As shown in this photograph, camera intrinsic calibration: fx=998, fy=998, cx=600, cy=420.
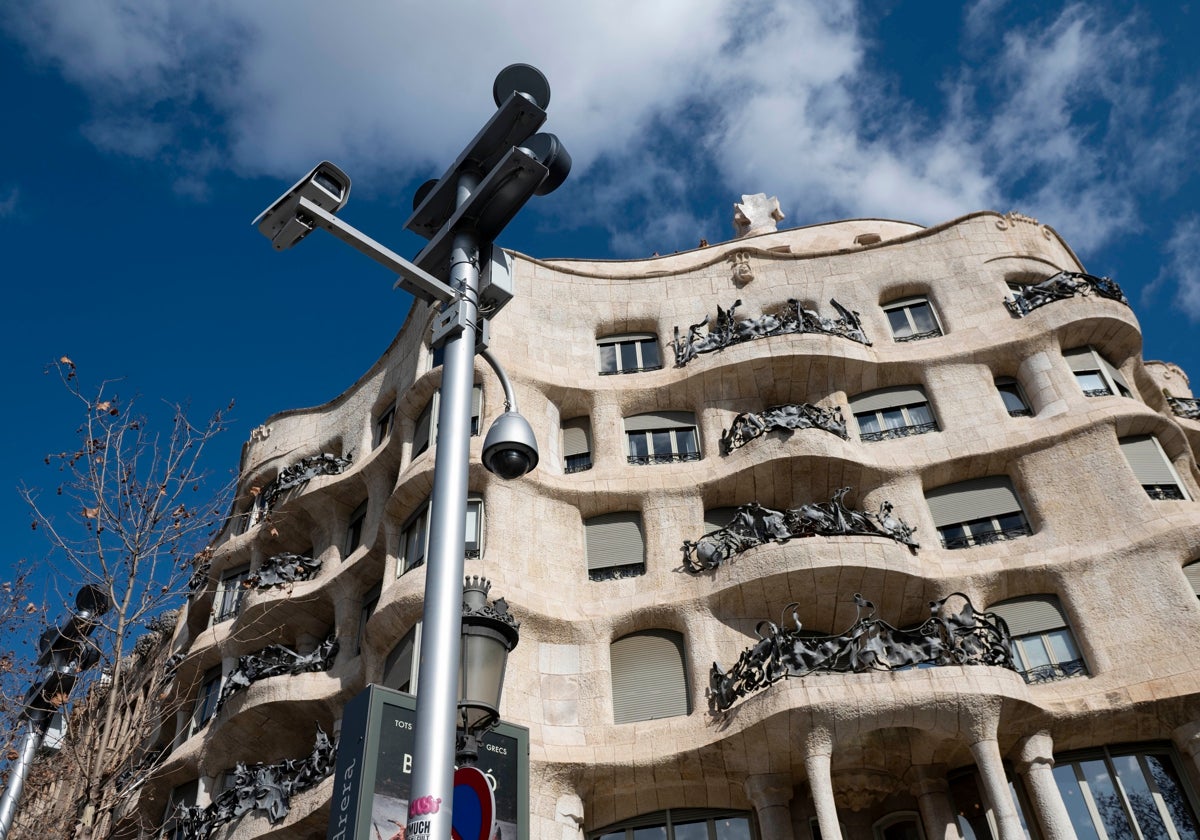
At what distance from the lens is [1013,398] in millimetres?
19359

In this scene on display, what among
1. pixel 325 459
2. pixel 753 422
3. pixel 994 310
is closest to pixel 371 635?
pixel 325 459

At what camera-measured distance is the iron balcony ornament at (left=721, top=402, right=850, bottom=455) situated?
18453 millimetres

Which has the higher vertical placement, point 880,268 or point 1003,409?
point 880,268

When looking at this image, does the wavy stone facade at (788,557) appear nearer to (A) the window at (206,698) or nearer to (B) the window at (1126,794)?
(B) the window at (1126,794)

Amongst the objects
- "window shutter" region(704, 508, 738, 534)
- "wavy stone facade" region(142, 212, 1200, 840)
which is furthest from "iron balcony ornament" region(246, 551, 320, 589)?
"window shutter" region(704, 508, 738, 534)

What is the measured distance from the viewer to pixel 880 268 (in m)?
22.1

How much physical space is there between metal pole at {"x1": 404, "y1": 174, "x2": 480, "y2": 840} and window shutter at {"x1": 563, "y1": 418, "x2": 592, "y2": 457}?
12.3 meters

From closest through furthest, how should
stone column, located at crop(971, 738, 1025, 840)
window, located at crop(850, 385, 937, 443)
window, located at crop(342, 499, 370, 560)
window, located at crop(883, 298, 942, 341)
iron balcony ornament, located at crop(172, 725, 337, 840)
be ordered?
1. stone column, located at crop(971, 738, 1025, 840)
2. iron balcony ornament, located at crop(172, 725, 337, 840)
3. window, located at crop(850, 385, 937, 443)
4. window, located at crop(883, 298, 942, 341)
5. window, located at crop(342, 499, 370, 560)

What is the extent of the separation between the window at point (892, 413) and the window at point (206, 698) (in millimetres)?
14513

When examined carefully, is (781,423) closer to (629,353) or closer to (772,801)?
(629,353)

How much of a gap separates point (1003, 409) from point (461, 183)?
1373cm

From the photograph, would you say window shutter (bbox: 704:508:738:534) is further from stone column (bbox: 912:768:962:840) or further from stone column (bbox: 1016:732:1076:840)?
stone column (bbox: 1016:732:1076:840)

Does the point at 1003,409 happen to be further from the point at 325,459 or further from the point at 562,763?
the point at 325,459

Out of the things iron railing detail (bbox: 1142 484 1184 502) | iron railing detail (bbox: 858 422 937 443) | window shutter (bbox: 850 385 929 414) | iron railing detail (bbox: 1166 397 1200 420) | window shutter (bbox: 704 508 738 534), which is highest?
iron railing detail (bbox: 1166 397 1200 420)
